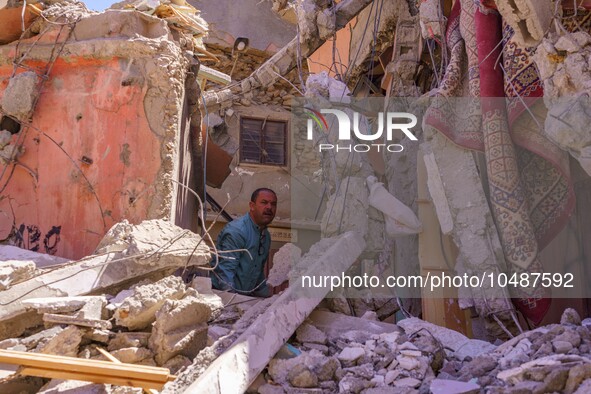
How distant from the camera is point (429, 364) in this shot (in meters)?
3.56

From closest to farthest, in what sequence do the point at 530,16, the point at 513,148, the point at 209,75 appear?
the point at 530,16 → the point at 513,148 → the point at 209,75

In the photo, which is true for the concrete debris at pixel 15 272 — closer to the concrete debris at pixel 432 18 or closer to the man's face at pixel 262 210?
the man's face at pixel 262 210

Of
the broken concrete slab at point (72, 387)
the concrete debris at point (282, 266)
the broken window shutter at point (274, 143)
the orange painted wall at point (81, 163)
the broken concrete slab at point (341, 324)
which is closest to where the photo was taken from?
the broken concrete slab at point (72, 387)

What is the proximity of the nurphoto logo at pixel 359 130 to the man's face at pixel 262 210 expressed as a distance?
0.78 m

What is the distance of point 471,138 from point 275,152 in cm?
721

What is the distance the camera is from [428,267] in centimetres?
495

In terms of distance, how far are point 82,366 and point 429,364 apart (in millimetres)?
1621

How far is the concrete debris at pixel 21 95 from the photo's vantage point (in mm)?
5316

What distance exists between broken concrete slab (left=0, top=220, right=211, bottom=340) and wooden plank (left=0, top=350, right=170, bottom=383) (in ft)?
2.28

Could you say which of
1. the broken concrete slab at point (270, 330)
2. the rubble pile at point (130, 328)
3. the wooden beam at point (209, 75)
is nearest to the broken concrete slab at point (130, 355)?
the rubble pile at point (130, 328)

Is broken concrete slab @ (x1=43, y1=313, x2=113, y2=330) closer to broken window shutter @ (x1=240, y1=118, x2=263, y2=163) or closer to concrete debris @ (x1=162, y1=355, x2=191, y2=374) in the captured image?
concrete debris @ (x1=162, y1=355, x2=191, y2=374)

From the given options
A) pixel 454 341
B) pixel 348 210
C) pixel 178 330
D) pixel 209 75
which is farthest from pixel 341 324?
pixel 209 75

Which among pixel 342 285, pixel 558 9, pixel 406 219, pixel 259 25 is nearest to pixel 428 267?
pixel 406 219

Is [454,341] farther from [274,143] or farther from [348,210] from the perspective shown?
[274,143]
